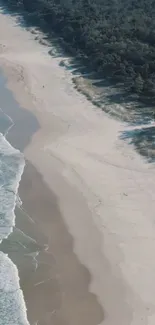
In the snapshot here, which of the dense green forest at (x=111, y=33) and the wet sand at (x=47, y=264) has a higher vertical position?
the wet sand at (x=47, y=264)

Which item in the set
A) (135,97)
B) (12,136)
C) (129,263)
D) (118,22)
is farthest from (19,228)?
(118,22)

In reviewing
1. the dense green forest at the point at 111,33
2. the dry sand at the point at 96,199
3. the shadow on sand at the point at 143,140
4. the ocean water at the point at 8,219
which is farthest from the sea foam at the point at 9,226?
the dense green forest at the point at 111,33

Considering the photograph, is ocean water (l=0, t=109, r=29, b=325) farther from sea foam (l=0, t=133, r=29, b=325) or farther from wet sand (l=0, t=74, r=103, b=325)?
wet sand (l=0, t=74, r=103, b=325)

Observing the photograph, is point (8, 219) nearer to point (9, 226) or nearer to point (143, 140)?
point (9, 226)

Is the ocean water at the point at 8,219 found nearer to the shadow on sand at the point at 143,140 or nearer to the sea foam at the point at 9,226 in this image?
the sea foam at the point at 9,226

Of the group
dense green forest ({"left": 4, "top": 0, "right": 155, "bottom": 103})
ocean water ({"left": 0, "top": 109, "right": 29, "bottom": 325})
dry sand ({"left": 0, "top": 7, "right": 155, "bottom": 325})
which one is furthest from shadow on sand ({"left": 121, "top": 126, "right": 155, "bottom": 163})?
ocean water ({"left": 0, "top": 109, "right": 29, "bottom": 325})

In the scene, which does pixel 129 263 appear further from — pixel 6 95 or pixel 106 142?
pixel 6 95
